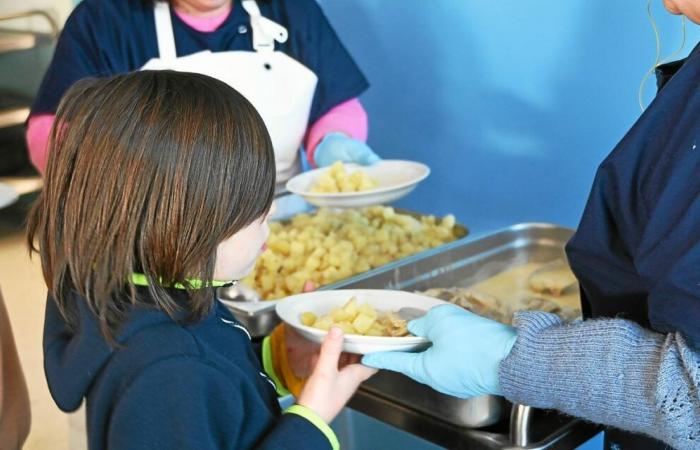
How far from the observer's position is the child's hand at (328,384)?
846 mm

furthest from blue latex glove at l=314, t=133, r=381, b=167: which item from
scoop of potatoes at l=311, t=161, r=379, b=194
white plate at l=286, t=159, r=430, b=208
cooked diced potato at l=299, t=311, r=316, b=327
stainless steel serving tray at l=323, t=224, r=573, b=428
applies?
cooked diced potato at l=299, t=311, r=316, b=327

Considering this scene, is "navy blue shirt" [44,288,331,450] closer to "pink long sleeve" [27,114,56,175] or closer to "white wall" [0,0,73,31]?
"pink long sleeve" [27,114,56,175]

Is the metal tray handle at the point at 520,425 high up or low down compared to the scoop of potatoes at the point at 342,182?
down

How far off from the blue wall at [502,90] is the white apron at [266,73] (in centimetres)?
30

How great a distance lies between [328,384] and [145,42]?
34.8 inches

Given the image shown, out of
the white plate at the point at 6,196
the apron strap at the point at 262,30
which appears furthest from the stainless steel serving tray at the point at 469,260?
the white plate at the point at 6,196

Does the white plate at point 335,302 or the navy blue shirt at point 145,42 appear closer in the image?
the white plate at point 335,302

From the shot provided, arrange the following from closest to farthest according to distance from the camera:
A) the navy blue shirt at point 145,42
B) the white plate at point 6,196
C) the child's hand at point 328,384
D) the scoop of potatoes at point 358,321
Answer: the child's hand at point 328,384, the scoop of potatoes at point 358,321, the navy blue shirt at point 145,42, the white plate at point 6,196

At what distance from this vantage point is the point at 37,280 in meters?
2.81

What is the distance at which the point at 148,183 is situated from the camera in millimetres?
738

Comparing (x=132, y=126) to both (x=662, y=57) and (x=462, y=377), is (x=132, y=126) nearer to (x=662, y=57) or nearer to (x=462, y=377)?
(x=462, y=377)

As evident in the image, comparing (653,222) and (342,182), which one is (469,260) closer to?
(342,182)

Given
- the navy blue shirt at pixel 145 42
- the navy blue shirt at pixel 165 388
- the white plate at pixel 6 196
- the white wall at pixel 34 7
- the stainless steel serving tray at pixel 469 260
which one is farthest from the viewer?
the white wall at pixel 34 7

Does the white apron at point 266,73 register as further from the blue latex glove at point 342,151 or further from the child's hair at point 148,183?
the child's hair at point 148,183
